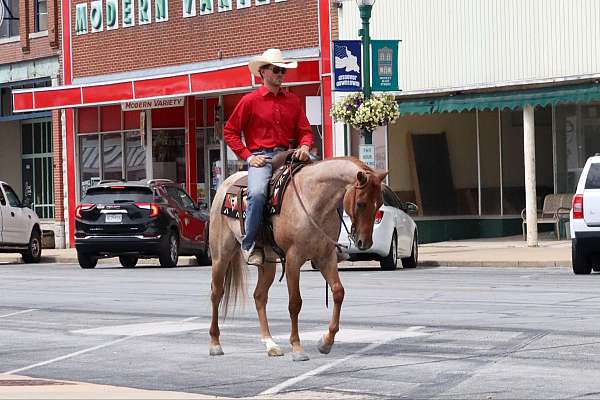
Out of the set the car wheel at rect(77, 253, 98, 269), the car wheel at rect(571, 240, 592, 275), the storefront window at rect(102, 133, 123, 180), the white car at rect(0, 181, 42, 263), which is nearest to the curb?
the car wheel at rect(571, 240, 592, 275)

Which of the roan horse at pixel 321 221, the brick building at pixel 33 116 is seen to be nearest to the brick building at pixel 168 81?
the brick building at pixel 33 116

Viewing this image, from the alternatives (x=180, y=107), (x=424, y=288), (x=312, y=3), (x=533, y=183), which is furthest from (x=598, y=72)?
(x=180, y=107)

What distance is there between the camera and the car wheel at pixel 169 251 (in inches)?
1175

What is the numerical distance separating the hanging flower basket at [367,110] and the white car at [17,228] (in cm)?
849

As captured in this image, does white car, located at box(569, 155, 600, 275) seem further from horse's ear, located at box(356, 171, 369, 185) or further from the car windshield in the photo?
horse's ear, located at box(356, 171, 369, 185)

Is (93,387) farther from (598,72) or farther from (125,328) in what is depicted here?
(598,72)

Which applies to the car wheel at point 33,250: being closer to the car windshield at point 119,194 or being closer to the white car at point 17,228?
the white car at point 17,228

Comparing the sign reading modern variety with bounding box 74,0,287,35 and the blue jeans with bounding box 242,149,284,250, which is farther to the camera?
the sign reading modern variety with bounding box 74,0,287,35

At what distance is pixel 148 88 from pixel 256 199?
2762cm

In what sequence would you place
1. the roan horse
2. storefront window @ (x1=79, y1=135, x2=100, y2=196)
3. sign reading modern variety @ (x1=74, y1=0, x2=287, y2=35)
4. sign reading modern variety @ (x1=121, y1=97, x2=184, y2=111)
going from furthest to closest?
storefront window @ (x1=79, y1=135, x2=100, y2=196) → sign reading modern variety @ (x1=121, y1=97, x2=184, y2=111) → sign reading modern variety @ (x1=74, y1=0, x2=287, y2=35) → the roan horse

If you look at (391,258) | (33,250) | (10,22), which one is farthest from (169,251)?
(10,22)

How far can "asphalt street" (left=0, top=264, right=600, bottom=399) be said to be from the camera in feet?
34.5

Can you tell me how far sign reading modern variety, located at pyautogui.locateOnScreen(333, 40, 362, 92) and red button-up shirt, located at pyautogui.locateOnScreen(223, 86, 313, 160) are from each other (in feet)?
57.1

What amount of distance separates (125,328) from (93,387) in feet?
15.6
